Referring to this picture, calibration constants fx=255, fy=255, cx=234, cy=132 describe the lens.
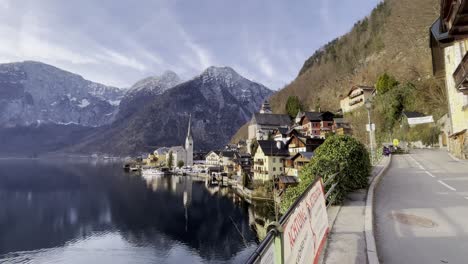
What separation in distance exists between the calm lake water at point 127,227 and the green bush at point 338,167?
262 inches

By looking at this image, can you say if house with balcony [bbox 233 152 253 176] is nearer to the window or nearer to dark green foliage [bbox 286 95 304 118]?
dark green foliage [bbox 286 95 304 118]

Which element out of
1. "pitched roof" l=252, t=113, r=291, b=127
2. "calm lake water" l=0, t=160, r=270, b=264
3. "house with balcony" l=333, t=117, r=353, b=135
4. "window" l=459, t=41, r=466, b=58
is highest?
"pitched roof" l=252, t=113, r=291, b=127

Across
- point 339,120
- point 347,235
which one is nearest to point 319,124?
point 339,120

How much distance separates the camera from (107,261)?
2175cm

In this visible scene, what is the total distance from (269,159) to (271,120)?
3823 centimetres

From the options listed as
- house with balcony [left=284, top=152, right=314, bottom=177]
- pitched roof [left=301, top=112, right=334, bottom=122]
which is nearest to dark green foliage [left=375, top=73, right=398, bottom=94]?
pitched roof [left=301, top=112, right=334, bottom=122]

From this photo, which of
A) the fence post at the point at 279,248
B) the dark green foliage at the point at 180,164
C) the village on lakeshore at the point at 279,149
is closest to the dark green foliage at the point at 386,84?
the village on lakeshore at the point at 279,149

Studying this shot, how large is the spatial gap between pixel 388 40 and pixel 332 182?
73239 mm

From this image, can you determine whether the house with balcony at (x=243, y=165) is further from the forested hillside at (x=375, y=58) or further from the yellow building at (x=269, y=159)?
the forested hillside at (x=375, y=58)

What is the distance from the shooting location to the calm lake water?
76.8ft

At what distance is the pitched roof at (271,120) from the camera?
3216 inches

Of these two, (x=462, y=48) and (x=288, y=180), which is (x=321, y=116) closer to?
(x=288, y=180)

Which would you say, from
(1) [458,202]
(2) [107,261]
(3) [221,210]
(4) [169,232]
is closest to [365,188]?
(1) [458,202]

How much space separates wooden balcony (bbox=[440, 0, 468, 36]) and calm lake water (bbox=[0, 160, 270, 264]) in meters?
12.0
